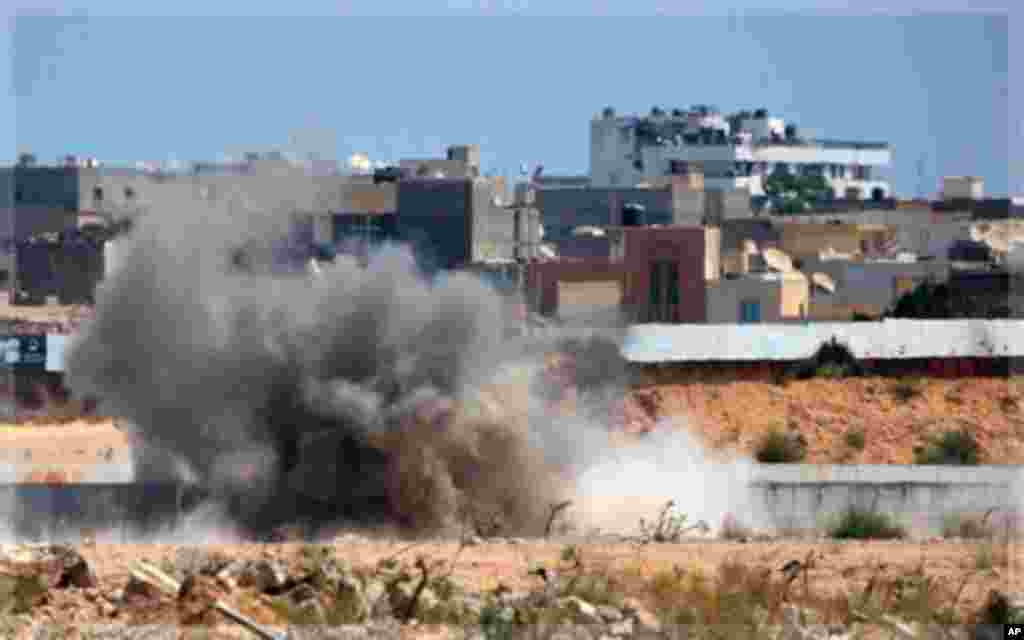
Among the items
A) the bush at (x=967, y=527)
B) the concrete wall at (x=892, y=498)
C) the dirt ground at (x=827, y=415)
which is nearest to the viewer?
the bush at (x=967, y=527)

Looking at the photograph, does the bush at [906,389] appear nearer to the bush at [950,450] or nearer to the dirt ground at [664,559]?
the bush at [950,450]

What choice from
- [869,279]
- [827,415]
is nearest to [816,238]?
[869,279]

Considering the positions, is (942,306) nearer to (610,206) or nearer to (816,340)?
(816,340)

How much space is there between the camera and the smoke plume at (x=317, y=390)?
4284 centimetres

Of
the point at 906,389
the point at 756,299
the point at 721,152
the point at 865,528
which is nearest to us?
the point at 865,528

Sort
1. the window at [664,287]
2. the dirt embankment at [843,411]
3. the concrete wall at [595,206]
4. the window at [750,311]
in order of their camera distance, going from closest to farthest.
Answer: the dirt embankment at [843,411]
the window at [664,287]
the window at [750,311]
the concrete wall at [595,206]

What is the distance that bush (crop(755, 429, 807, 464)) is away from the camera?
185ft

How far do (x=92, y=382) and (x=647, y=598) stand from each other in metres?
16.9

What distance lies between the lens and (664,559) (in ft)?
118

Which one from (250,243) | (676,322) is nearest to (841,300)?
(676,322)

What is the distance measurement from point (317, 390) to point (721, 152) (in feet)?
377

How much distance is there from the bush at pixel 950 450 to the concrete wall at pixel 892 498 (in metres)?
8.74

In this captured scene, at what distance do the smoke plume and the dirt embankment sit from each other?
13.6 m

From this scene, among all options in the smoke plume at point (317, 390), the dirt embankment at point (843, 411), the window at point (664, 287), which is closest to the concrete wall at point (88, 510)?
the smoke plume at point (317, 390)
